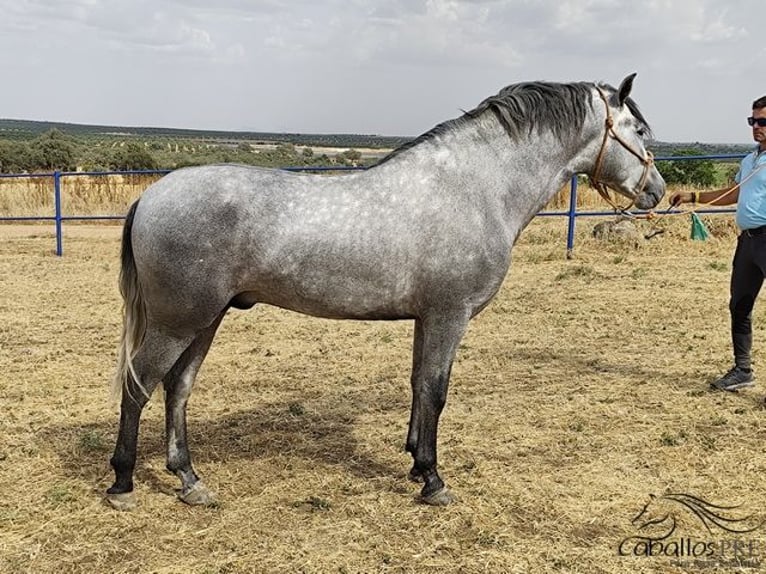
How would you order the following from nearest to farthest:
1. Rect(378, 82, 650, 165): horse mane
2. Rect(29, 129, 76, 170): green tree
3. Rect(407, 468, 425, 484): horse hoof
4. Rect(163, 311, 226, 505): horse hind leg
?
Rect(378, 82, 650, 165): horse mane
Rect(163, 311, 226, 505): horse hind leg
Rect(407, 468, 425, 484): horse hoof
Rect(29, 129, 76, 170): green tree

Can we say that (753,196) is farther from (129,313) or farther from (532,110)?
(129,313)

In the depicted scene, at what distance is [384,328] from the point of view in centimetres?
725

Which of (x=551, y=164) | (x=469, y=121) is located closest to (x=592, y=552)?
(x=551, y=164)

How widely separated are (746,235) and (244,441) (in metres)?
3.75

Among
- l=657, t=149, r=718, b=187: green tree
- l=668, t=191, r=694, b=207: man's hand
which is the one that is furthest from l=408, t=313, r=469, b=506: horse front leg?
l=657, t=149, r=718, b=187: green tree

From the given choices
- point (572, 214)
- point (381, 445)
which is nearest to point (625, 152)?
point (381, 445)

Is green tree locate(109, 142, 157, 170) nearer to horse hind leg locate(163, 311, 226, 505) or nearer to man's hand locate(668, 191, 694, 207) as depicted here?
horse hind leg locate(163, 311, 226, 505)

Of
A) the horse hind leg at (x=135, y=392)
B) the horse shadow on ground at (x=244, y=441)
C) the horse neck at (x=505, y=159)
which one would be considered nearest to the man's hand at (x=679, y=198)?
the horse neck at (x=505, y=159)

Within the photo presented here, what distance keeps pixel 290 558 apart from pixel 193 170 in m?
1.87

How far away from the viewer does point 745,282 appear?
5051 millimetres

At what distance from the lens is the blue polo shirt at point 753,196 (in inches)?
184

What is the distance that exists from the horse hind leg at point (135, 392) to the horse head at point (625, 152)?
2395 mm

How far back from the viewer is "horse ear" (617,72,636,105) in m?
3.60

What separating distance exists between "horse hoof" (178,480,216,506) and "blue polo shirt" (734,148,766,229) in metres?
3.92
